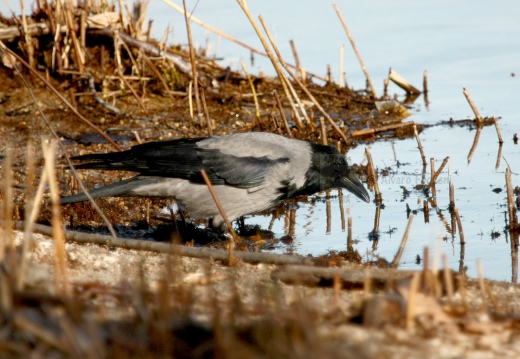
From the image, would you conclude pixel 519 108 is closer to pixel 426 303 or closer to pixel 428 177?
pixel 428 177

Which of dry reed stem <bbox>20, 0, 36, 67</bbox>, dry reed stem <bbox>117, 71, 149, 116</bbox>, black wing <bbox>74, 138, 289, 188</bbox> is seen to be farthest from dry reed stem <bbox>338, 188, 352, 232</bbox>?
dry reed stem <bbox>20, 0, 36, 67</bbox>

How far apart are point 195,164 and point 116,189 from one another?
2.31ft

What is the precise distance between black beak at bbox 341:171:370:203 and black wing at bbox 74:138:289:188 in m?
0.71

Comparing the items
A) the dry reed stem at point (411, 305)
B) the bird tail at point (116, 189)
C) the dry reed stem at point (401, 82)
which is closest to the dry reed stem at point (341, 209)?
the bird tail at point (116, 189)

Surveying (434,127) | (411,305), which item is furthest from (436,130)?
(411,305)

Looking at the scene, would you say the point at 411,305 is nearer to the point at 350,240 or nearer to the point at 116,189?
the point at 350,240

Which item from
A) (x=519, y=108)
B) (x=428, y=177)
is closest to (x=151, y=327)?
(x=428, y=177)

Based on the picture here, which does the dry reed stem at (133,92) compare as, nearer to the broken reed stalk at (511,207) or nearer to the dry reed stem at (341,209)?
the dry reed stem at (341,209)

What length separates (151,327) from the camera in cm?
278

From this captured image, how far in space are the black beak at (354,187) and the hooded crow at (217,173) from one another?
408 millimetres

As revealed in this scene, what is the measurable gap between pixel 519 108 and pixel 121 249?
7.71m

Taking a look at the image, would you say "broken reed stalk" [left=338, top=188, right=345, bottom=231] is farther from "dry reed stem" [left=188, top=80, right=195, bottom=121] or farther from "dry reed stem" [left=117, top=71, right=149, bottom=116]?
"dry reed stem" [left=117, top=71, right=149, bottom=116]

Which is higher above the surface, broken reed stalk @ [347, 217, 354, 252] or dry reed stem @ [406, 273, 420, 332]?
broken reed stalk @ [347, 217, 354, 252]

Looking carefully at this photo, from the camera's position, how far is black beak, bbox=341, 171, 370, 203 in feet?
24.1
